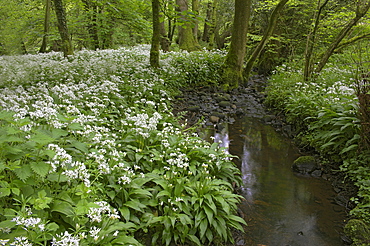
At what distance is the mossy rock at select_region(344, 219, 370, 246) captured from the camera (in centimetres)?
407

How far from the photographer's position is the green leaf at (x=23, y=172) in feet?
8.14

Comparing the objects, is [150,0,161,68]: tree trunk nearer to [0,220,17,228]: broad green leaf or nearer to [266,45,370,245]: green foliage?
[266,45,370,245]: green foliage

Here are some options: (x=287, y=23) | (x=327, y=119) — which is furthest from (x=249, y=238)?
(x=287, y=23)

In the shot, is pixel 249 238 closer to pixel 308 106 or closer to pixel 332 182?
pixel 332 182

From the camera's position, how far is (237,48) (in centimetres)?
1284

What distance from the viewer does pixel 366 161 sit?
530 cm

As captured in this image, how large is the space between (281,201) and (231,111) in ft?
19.3

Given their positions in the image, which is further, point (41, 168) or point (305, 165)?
point (305, 165)

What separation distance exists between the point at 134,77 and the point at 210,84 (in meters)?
5.15

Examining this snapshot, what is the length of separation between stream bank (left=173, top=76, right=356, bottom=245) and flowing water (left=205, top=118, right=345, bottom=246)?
399mm

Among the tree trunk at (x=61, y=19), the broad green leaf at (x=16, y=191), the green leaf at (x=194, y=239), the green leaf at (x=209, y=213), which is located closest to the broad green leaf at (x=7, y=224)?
the broad green leaf at (x=16, y=191)

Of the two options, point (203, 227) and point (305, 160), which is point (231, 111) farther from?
point (203, 227)

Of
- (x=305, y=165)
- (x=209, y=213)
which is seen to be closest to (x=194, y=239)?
(x=209, y=213)

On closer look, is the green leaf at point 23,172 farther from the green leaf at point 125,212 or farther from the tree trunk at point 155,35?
the tree trunk at point 155,35
